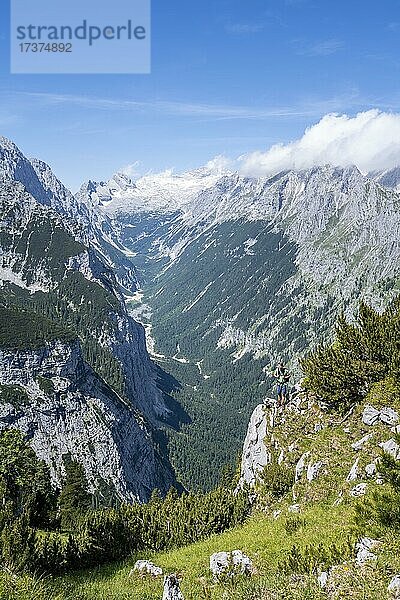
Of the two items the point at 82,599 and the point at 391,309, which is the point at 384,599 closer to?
the point at 82,599

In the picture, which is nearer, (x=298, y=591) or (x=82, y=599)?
(x=298, y=591)

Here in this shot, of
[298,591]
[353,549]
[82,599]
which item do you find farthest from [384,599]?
[82,599]

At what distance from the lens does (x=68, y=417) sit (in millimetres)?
173875

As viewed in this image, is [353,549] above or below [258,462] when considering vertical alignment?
above

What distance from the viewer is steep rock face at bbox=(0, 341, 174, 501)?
537 ft

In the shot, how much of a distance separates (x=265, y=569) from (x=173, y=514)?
2370cm

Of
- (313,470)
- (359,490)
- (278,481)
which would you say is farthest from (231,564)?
(278,481)

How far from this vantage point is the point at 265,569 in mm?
Result: 27562

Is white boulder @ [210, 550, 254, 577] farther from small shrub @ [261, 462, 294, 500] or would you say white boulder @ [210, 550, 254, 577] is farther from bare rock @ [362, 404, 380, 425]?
bare rock @ [362, 404, 380, 425]

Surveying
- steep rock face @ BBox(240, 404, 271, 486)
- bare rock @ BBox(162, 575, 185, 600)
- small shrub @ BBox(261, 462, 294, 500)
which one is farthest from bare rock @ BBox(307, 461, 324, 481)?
bare rock @ BBox(162, 575, 185, 600)

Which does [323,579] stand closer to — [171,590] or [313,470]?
[171,590]

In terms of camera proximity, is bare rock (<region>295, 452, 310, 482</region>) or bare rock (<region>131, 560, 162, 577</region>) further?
bare rock (<region>295, 452, 310, 482</region>)

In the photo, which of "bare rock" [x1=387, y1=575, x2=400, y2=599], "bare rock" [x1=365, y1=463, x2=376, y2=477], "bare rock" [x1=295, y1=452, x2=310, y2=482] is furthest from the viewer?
"bare rock" [x1=295, y1=452, x2=310, y2=482]

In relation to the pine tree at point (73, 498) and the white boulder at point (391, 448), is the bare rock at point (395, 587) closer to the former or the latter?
the white boulder at point (391, 448)
